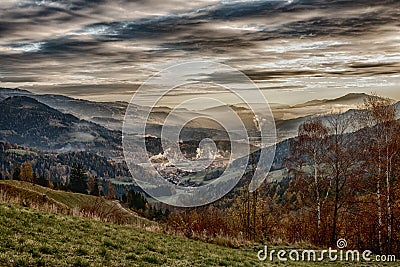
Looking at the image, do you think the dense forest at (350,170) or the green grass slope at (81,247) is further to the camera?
the dense forest at (350,170)

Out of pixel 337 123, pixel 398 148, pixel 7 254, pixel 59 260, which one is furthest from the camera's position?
pixel 337 123

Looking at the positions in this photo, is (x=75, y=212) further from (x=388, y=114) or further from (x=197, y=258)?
(x=388, y=114)

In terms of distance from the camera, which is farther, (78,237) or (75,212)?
(75,212)

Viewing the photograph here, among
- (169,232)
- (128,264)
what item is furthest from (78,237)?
(169,232)

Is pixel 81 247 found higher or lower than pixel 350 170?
higher

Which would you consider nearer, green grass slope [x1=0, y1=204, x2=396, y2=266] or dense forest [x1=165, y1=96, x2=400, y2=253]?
green grass slope [x1=0, y1=204, x2=396, y2=266]

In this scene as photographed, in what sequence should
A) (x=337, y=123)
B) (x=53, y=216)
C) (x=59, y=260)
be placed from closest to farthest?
(x=59, y=260), (x=53, y=216), (x=337, y=123)

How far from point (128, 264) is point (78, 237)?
3.55 metres

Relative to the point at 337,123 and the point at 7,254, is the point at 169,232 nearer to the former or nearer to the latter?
the point at 7,254

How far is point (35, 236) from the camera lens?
1499 centimetres

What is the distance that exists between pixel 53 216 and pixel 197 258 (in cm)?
706

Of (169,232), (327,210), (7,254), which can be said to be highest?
(7,254)

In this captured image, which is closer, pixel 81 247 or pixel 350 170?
pixel 81 247

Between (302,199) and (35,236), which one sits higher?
(35,236)
